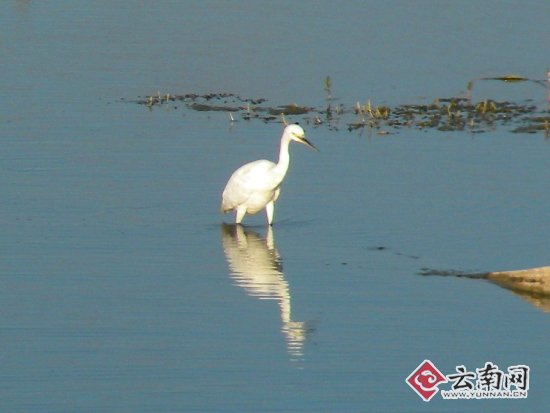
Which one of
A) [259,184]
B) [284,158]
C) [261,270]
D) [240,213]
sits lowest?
[261,270]

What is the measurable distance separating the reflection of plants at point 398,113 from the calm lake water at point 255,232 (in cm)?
37

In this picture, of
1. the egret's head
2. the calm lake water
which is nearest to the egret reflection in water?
the calm lake water

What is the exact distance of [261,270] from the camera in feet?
37.5

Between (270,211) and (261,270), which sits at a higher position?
(270,211)

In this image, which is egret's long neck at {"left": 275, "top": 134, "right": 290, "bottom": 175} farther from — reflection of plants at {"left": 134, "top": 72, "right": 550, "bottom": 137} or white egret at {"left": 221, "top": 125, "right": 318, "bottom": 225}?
reflection of plants at {"left": 134, "top": 72, "right": 550, "bottom": 137}

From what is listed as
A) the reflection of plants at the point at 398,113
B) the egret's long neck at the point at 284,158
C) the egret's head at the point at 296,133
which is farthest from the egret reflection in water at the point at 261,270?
the reflection of plants at the point at 398,113

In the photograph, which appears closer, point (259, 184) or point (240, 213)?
point (259, 184)

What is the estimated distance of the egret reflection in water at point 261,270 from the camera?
9.41 metres

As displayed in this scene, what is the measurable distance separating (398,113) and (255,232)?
5.71 meters

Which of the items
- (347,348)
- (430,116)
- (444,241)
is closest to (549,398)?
(347,348)

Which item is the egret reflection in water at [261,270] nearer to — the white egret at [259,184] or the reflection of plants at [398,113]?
the white egret at [259,184]

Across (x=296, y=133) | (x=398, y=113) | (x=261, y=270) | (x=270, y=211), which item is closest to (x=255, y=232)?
(x=270, y=211)

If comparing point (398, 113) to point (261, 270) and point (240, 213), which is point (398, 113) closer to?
point (240, 213)

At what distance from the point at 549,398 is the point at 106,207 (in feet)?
22.1
